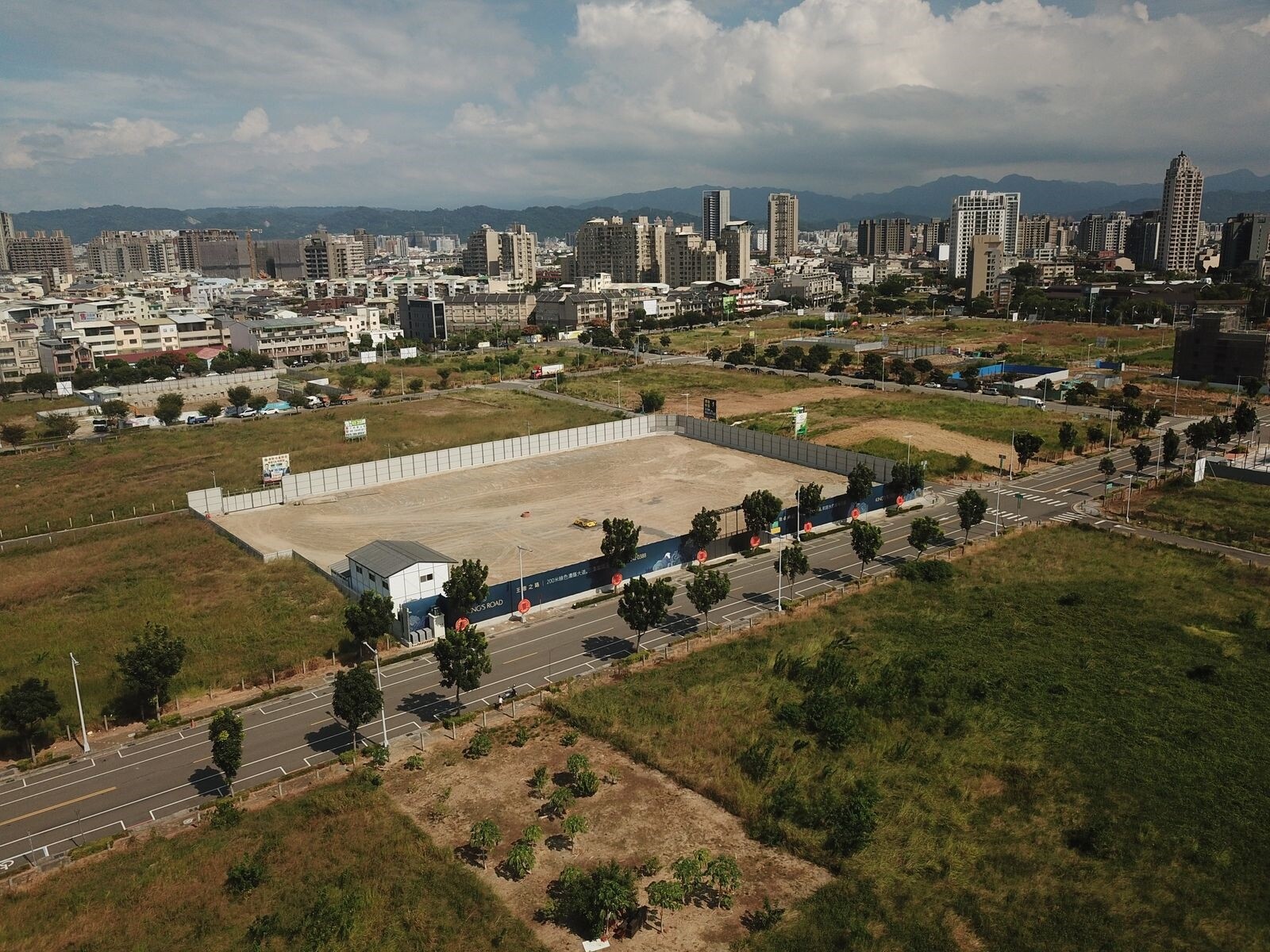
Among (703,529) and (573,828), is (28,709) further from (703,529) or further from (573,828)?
(703,529)

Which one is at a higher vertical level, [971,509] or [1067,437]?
[971,509]

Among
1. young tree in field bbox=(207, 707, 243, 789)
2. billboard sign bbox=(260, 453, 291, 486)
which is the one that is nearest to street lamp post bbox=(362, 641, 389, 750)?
young tree in field bbox=(207, 707, 243, 789)

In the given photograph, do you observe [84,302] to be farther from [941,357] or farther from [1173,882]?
[1173,882]

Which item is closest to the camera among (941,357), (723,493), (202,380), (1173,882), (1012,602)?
(1173,882)

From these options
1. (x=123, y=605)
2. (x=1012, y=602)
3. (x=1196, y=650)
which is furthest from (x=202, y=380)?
(x=1196, y=650)

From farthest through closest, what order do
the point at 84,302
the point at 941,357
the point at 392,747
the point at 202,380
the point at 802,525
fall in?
the point at 84,302, the point at 941,357, the point at 202,380, the point at 802,525, the point at 392,747

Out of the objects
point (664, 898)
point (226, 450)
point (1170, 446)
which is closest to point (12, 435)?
point (226, 450)
